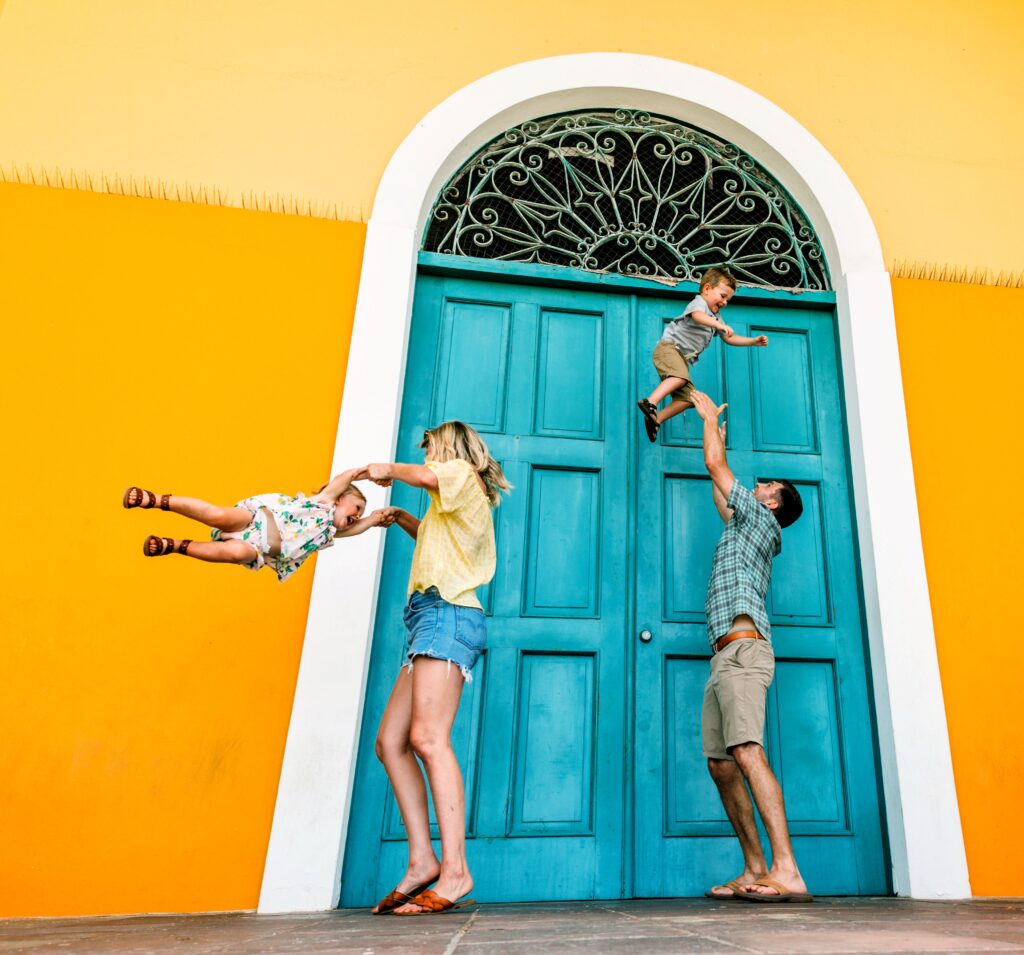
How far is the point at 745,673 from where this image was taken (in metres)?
2.95

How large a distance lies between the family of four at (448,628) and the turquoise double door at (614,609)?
0.40 meters

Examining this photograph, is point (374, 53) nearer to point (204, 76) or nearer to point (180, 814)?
point (204, 76)

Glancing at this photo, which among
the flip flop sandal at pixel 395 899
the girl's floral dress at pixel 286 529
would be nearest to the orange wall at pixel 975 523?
the flip flop sandal at pixel 395 899

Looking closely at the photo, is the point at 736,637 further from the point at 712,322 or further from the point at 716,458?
the point at 712,322

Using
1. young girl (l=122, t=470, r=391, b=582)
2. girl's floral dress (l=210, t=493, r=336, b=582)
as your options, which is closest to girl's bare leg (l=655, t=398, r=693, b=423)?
young girl (l=122, t=470, r=391, b=582)

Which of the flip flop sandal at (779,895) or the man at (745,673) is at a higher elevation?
the man at (745,673)

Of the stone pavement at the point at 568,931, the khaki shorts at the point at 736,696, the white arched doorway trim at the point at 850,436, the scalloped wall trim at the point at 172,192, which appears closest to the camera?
the stone pavement at the point at 568,931

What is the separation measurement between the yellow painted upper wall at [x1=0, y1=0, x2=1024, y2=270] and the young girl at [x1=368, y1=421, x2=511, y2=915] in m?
1.84

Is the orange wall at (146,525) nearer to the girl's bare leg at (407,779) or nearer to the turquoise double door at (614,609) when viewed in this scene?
the turquoise double door at (614,609)

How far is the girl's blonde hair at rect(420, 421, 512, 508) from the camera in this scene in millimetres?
2811

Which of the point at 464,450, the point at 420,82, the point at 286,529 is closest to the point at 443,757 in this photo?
the point at 286,529

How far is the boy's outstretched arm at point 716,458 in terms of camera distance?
3.20m

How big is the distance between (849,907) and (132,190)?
404cm

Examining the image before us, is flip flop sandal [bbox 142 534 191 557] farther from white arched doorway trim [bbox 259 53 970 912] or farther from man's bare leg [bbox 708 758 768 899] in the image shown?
man's bare leg [bbox 708 758 768 899]
